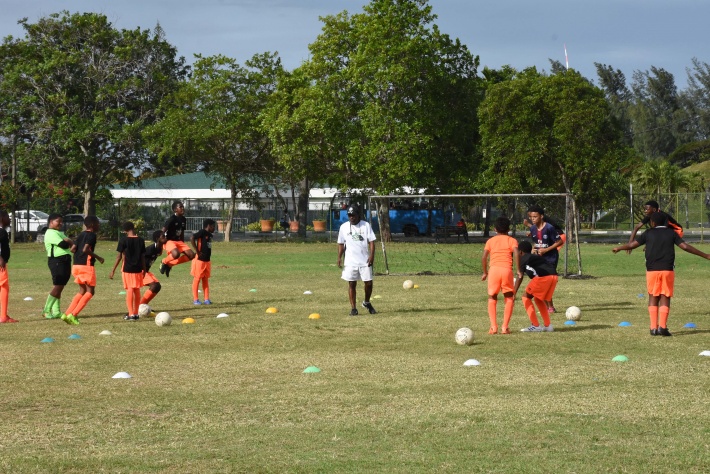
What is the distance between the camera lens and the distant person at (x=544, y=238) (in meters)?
16.0

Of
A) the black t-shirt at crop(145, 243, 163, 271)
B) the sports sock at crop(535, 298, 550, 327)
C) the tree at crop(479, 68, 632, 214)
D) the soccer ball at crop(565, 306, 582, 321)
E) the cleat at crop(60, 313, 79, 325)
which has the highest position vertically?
the tree at crop(479, 68, 632, 214)

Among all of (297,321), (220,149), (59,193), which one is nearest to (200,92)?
(220,149)

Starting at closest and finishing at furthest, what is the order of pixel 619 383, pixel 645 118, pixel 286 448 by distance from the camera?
1. pixel 286 448
2. pixel 619 383
3. pixel 645 118

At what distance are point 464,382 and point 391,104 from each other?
3800 cm

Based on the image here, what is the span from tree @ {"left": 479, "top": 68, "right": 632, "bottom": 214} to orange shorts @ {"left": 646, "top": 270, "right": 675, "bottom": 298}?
1390 inches

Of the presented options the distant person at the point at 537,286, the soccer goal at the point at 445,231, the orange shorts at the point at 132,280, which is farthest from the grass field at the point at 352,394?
the soccer goal at the point at 445,231

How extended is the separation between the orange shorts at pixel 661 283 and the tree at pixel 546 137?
116 ft

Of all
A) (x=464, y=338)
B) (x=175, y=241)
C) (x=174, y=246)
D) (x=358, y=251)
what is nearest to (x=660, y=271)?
(x=464, y=338)

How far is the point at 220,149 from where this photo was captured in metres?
52.5

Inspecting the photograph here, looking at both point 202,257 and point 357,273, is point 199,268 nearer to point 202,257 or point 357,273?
point 202,257

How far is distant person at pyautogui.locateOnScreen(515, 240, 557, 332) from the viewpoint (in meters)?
14.6

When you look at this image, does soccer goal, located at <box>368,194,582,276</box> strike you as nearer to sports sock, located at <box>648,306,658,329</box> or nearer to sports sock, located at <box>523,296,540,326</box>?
sports sock, located at <box>523,296,540,326</box>

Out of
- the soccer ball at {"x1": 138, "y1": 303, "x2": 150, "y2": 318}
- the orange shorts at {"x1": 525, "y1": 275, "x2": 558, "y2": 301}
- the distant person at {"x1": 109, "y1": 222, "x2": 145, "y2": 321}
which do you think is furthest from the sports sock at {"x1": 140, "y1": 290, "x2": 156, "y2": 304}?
the orange shorts at {"x1": 525, "y1": 275, "x2": 558, "y2": 301}

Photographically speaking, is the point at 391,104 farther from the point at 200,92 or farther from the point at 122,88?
the point at 122,88
